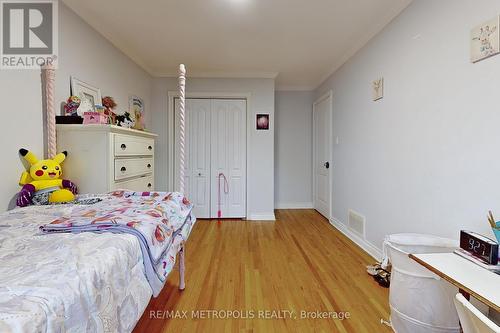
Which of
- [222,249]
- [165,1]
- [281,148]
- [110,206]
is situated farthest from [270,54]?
[110,206]

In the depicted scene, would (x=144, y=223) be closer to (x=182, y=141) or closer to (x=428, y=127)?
(x=182, y=141)

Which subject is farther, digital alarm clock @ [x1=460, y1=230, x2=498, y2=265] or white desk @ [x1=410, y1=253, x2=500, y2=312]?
digital alarm clock @ [x1=460, y1=230, x2=498, y2=265]

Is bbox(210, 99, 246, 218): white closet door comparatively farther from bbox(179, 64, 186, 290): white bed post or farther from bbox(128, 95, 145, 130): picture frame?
bbox(179, 64, 186, 290): white bed post

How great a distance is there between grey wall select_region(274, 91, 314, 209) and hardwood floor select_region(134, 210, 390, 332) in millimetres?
1679

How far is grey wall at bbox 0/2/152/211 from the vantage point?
171 cm

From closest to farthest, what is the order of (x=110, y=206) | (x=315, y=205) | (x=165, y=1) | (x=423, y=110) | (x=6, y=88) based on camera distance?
(x=110, y=206) < (x=6, y=88) < (x=423, y=110) < (x=165, y=1) < (x=315, y=205)

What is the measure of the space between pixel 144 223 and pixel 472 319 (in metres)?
1.19

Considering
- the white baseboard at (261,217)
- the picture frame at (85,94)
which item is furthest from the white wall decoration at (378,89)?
the picture frame at (85,94)

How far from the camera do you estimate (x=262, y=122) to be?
4172mm

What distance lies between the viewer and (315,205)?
486cm

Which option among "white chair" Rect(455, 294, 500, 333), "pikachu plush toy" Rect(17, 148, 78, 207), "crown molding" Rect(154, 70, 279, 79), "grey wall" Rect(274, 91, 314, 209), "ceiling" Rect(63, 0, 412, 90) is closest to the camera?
"white chair" Rect(455, 294, 500, 333)

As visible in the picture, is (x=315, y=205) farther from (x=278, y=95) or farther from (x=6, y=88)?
(x=6, y=88)

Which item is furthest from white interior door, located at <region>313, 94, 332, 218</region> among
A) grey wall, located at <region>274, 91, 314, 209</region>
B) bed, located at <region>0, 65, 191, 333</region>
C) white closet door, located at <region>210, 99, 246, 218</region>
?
bed, located at <region>0, 65, 191, 333</region>

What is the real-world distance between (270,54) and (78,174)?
2651 millimetres
